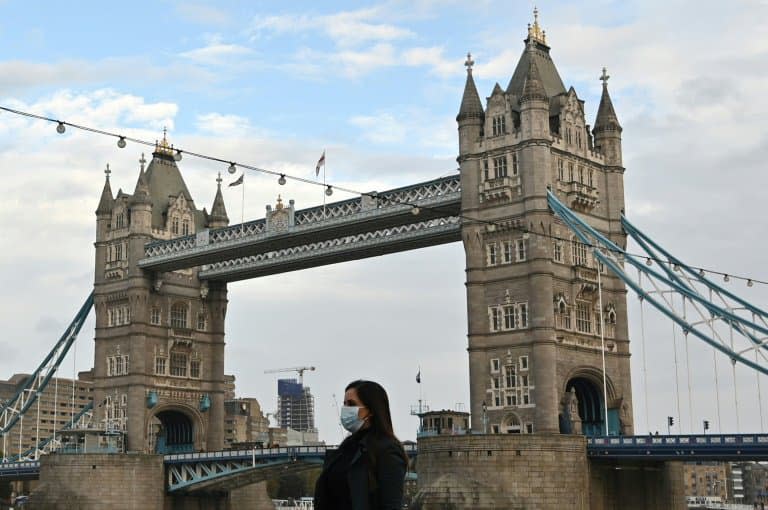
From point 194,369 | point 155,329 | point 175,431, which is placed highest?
point 155,329

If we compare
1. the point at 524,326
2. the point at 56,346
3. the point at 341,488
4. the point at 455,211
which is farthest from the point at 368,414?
the point at 56,346

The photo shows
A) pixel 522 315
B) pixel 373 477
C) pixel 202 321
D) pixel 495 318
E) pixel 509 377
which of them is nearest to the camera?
pixel 373 477

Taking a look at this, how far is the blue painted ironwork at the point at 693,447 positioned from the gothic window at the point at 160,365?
1535 inches

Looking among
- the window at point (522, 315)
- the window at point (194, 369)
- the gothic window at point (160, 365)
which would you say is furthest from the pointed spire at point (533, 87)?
the window at point (194, 369)

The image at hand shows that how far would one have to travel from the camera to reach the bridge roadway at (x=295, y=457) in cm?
5356

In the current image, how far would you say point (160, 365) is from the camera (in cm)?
8531

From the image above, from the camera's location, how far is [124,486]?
78.6 metres

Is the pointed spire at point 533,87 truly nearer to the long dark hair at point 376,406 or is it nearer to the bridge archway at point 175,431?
the bridge archway at point 175,431

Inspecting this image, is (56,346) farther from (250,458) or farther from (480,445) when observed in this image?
(480,445)

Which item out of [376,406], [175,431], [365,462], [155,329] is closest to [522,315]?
[155,329]

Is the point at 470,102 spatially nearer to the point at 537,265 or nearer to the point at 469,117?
the point at 469,117

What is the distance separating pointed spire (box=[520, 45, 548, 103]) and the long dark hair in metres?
56.0

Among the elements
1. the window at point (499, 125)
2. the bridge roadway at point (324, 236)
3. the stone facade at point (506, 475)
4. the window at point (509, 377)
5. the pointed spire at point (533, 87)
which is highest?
the pointed spire at point (533, 87)

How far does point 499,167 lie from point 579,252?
6481mm
